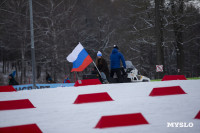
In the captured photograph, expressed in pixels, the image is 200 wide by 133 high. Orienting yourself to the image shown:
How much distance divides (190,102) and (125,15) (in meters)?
31.3

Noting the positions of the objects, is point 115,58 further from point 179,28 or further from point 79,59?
point 179,28

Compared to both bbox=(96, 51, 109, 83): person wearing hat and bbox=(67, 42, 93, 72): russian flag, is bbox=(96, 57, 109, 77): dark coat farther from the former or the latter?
bbox=(67, 42, 93, 72): russian flag

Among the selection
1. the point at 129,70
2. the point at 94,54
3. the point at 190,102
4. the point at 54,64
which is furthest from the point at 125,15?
the point at 190,102

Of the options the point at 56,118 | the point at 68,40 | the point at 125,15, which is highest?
the point at 125,15

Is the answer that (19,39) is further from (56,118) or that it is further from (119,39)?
(56,118)

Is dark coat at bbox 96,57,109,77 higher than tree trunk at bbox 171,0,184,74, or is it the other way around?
tree trunk at bbox 171,0,184,74

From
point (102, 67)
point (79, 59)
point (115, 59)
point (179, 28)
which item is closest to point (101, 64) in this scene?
point (102, 67)

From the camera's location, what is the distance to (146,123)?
4.75 m

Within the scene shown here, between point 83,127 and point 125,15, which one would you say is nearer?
point 83,127

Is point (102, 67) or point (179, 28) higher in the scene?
point (179, 28)

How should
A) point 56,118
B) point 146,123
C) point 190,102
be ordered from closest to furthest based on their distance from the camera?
point 146,123, point 56,118, point 190,102

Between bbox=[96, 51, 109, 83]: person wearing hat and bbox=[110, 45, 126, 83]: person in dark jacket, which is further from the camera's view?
bbox=[96, 51, 109, 83]: person wearing hat

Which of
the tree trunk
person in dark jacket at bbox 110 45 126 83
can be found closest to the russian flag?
person in dark jacket at bbox 110 45 126 83

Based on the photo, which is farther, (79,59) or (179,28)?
(179,28)
